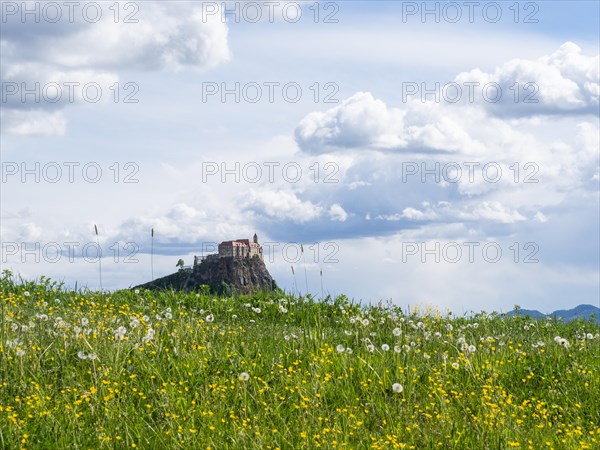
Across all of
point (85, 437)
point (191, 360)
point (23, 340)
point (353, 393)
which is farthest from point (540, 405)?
point (23, 340)

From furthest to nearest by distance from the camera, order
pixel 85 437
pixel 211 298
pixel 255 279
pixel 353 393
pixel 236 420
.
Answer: pixel 255 279
pixel 211 298
pixel 353 393
pixel 236 420
pixel 85 437

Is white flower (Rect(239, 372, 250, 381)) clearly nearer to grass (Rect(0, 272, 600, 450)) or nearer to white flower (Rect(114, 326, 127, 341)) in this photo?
grass (Rect(0, 272, 600, 450))

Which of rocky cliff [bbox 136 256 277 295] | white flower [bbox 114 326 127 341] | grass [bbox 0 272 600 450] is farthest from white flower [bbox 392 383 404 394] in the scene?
rocky cliff [bbox 136 256 277 295]

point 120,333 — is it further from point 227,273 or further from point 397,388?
point 227,273

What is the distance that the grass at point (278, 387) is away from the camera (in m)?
7.68

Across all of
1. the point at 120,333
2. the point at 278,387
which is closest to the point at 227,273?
the point at 120,333

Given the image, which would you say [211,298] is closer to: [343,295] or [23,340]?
[343,295]

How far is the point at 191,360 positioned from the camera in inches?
368

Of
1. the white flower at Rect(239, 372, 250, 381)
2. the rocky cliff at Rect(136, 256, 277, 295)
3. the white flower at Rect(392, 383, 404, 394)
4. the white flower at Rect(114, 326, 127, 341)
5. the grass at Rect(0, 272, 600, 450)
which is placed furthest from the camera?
the rocky cliff at Rect(136, 256, 277, 295)

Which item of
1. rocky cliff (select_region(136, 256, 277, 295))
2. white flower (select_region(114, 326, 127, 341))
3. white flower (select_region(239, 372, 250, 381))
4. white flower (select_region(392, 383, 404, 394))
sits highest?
rocky cliff (select_region(136, 256, 277, 295))

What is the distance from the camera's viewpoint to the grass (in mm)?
7684

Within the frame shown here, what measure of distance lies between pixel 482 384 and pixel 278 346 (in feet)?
9.02

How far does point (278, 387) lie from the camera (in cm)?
887

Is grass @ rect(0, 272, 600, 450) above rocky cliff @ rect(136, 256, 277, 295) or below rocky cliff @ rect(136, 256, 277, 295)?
below
